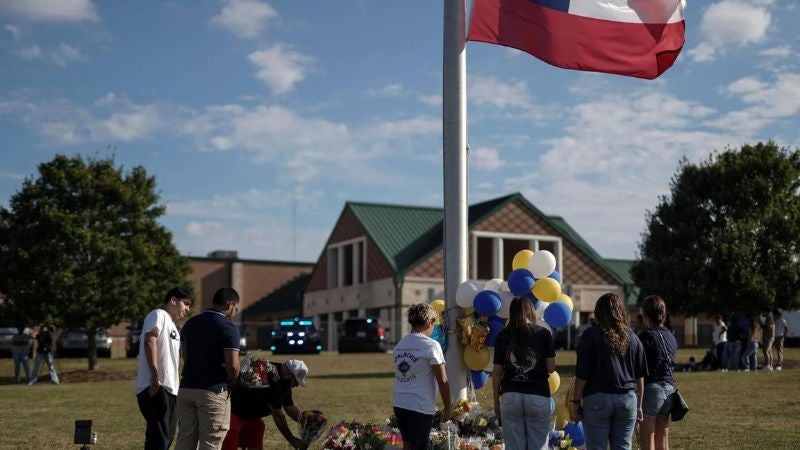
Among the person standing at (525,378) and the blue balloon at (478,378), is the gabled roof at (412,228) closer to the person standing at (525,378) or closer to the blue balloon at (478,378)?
the blue balloon at (478,378)

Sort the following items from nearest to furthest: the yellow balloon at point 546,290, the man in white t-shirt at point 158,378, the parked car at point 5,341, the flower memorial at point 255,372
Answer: the man in white t-shirt at point 158,378
the flower memorial at point 255,372
the yellow balloon at point 546,290
the parked car at point 5,341

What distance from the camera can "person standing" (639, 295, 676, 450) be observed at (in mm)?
9023

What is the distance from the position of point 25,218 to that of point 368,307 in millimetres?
28518

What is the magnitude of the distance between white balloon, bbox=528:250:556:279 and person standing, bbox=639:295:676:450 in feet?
5.87

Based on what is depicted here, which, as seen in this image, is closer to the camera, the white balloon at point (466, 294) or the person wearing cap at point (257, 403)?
the person wearing cap at point (257, 403)

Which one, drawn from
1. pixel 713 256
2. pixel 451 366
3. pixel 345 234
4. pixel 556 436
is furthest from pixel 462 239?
pixel 345 234

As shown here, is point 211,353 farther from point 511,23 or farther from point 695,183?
point 695,183

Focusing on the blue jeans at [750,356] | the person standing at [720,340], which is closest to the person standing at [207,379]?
the blue jeans at [750,356]

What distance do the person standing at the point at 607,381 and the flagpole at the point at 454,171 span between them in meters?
2.88

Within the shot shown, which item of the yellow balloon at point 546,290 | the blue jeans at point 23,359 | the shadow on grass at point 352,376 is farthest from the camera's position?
the shadow on grass at point 352,376

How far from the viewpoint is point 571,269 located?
192 ft

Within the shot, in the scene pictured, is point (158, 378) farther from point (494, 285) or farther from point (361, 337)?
point (361, 337)

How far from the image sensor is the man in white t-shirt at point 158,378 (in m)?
8.84

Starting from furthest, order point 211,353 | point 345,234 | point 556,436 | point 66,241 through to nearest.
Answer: point 345,234 → point 66,241 → point 556,436 → point 211,353
